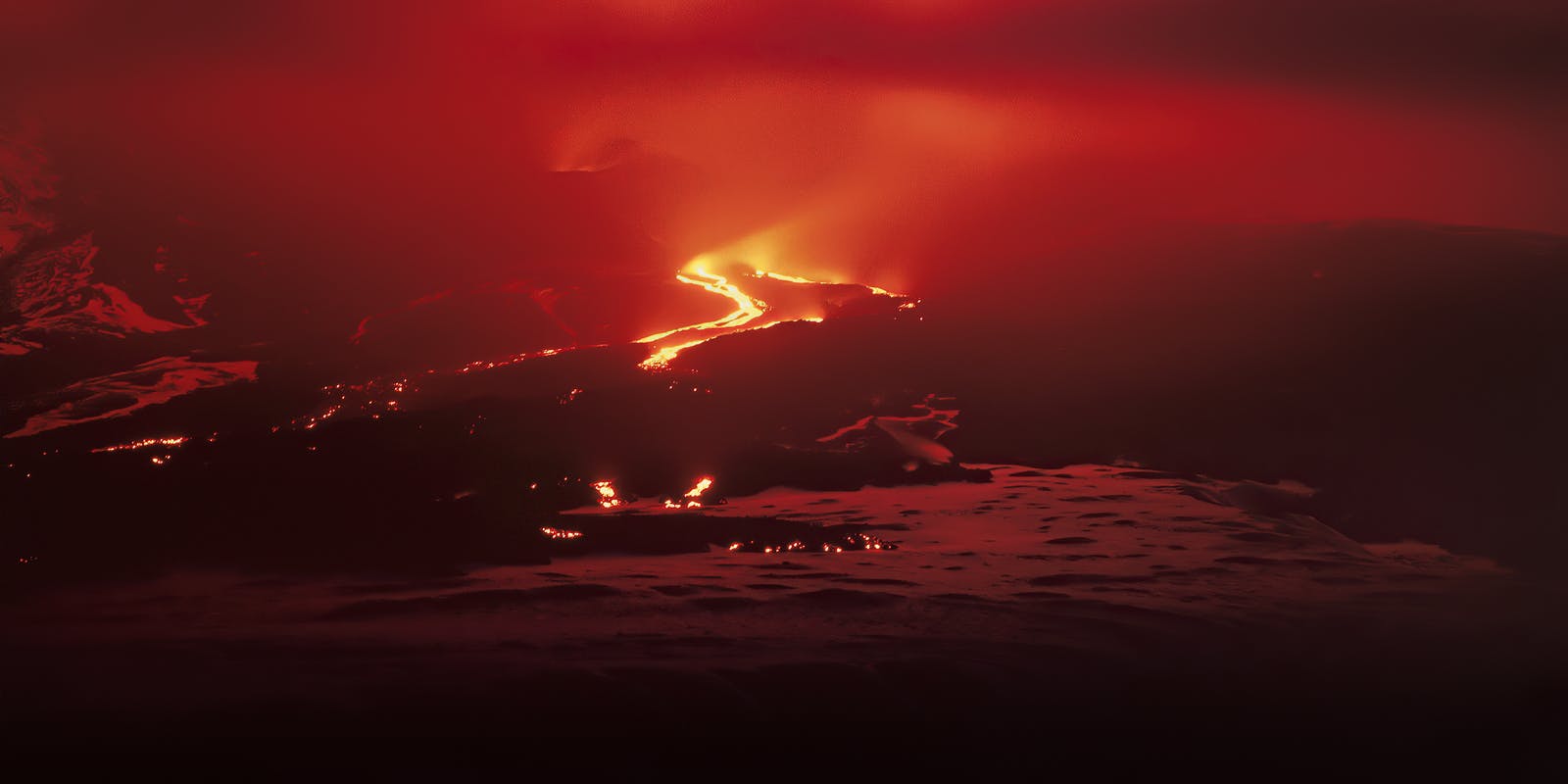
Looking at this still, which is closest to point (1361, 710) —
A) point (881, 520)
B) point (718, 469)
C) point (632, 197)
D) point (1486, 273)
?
point (881, 520)

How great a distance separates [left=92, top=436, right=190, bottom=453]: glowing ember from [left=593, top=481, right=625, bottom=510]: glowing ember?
767 centimetres

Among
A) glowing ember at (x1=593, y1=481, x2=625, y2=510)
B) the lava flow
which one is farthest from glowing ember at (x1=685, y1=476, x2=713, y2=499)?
the lava flow

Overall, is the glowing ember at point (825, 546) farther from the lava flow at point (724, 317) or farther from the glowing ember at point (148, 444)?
the glowing ember at point (148, 444)

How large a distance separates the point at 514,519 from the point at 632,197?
59.0 feet

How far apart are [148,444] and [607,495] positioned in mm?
8411

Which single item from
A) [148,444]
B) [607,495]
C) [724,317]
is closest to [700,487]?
[607,495]

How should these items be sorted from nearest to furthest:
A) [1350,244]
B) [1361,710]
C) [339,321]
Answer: [1361,710], [339,321], [1350,244]

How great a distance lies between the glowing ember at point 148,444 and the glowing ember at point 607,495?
7.67 meters

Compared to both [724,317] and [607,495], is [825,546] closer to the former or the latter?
[607,495]

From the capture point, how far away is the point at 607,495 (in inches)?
953

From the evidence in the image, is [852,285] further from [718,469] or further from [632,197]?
[718,469]

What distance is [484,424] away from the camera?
84.0ft

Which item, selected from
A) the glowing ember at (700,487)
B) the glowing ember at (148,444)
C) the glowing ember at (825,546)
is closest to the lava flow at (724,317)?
the glowing ember at (700,487)

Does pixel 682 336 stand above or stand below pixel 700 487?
above
